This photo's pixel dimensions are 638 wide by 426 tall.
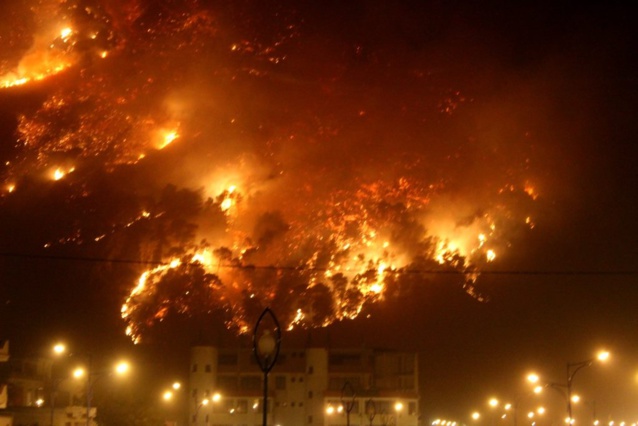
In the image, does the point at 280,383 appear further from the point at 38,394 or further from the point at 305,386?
the point at 38,394

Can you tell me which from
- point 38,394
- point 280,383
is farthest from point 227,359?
point 38,394

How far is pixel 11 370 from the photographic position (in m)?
52.5

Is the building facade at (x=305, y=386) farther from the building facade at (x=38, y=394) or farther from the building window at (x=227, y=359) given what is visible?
the building facade at (x=38, y=394)

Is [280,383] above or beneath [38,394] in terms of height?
above

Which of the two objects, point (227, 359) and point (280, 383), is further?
point (227, 359)

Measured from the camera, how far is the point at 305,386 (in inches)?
2771

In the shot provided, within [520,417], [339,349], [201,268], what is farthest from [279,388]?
[520,417]

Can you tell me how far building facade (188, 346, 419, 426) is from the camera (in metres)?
66.6

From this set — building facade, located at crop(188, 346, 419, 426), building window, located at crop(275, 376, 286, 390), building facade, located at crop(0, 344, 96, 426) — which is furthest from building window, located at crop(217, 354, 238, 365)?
building facade, located at crop(0, 344, 96, 426)

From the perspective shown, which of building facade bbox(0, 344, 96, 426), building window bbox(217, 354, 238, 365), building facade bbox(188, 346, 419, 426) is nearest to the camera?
building facade bbox(0, 344, 96, 426)

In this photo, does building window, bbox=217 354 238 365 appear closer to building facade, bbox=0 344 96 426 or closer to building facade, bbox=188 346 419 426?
building facade, bbox=188 346 419 426

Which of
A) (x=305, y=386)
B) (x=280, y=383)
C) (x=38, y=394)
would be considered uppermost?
(x=280, y=383)

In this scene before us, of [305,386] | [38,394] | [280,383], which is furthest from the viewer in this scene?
[280,383]

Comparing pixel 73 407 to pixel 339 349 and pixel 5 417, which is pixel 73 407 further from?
pixel 339 349
